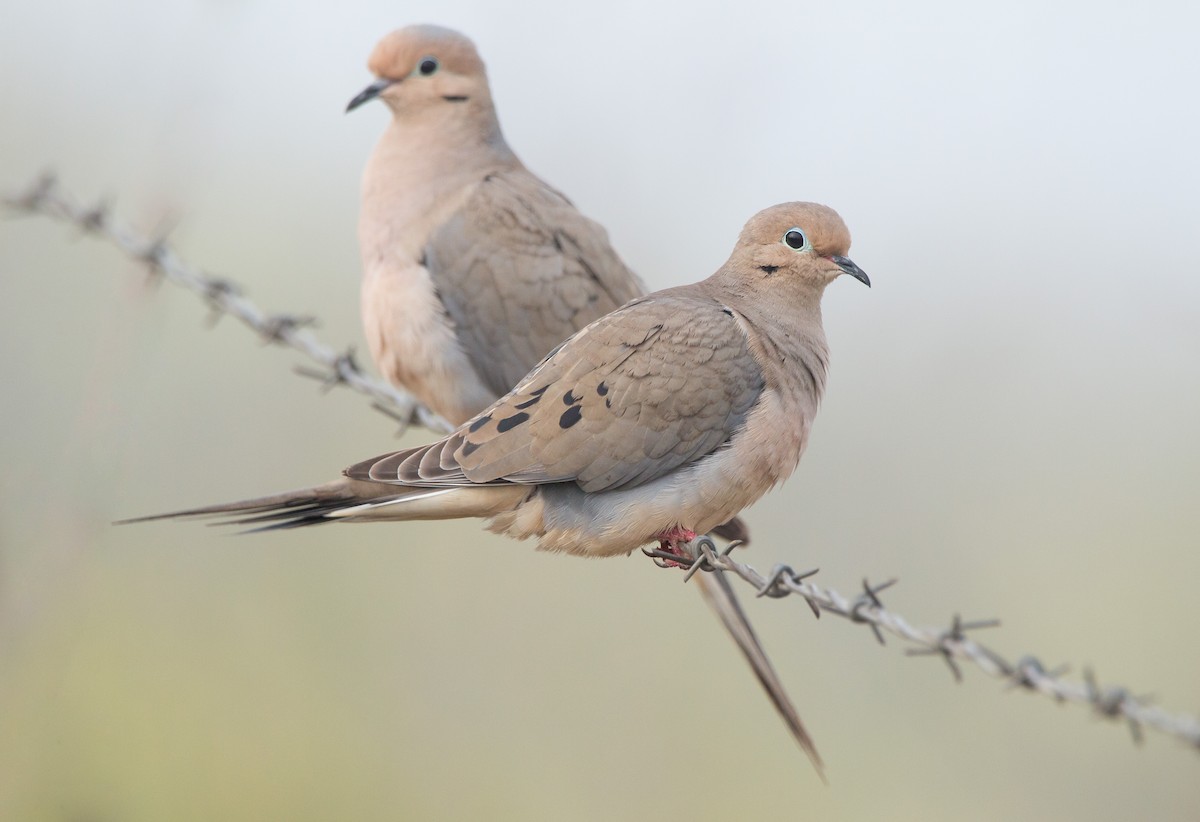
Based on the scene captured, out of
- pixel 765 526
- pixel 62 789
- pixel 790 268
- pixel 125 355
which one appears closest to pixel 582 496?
pixel 790 268

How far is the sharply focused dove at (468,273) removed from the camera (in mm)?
4391

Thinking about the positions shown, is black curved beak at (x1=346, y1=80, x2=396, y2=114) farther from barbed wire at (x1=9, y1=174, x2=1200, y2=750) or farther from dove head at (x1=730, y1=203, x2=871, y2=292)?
dove head at (x1=730, y1=203, x2=871, y2=292)

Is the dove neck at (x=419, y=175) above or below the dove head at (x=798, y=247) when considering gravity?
above

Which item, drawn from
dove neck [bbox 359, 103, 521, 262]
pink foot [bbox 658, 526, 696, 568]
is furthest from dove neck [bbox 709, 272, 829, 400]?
dove neck [bbox 359, 103, 521, 262]

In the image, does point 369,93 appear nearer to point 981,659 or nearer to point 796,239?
point 796,239

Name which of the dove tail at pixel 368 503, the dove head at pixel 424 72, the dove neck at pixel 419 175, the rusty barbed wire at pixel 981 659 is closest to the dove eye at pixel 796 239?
the dove tail at pixel 368 503

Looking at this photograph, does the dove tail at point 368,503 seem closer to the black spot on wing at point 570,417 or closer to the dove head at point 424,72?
the black spot on wing at point 570,417

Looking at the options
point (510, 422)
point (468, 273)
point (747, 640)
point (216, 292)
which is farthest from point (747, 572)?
point (468, 273)

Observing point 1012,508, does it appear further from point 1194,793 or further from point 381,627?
point 381,627

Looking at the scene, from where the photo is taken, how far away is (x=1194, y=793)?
20.0 ft

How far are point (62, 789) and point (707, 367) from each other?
2584mm

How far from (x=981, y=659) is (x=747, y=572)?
0.69m

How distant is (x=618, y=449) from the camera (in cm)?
319

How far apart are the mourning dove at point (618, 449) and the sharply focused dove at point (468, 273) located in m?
1.02
